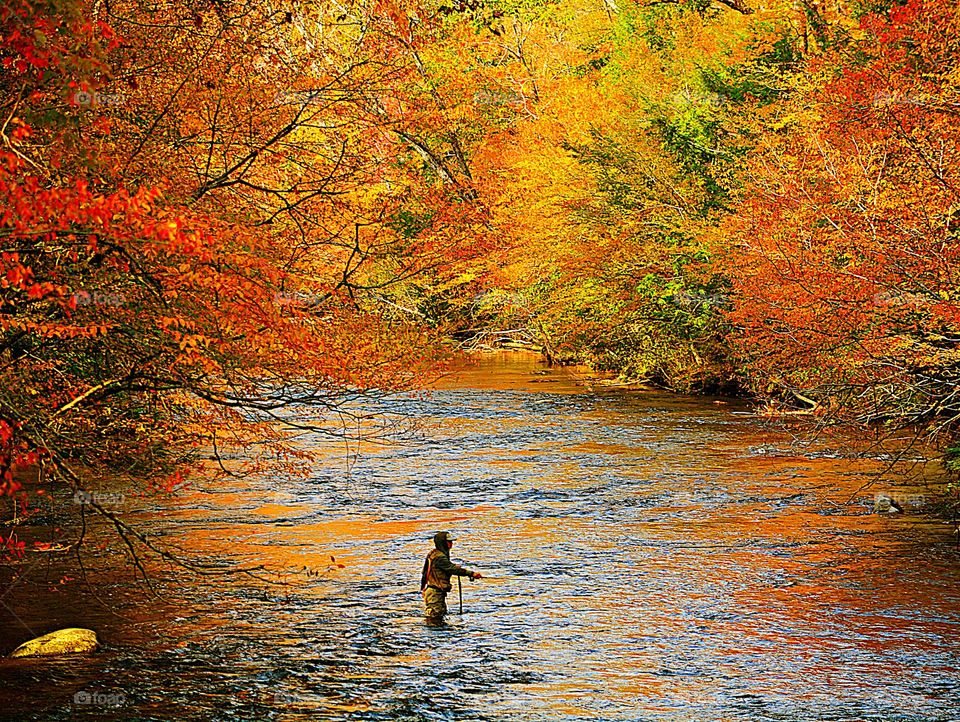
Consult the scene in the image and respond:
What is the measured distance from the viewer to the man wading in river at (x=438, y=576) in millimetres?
14742

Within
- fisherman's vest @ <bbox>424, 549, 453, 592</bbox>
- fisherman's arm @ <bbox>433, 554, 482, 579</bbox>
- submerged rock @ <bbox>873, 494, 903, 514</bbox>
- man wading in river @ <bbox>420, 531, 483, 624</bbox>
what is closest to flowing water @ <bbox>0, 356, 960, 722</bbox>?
submerged rock @ <bbox>873, 494, 903, 514</bbox>

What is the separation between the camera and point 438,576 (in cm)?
1478

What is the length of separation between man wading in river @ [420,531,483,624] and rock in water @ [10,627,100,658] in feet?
12.4

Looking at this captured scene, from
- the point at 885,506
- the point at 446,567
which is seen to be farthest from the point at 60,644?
the point at 885,506

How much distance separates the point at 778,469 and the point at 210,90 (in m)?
13.6

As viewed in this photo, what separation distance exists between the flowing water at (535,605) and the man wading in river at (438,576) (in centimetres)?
35

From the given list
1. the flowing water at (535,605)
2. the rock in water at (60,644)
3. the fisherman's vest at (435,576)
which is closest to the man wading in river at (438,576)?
the fisherman's vest at (435,576)

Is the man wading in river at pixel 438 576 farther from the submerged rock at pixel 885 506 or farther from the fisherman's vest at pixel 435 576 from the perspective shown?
the submerged rock at pixel 885 506

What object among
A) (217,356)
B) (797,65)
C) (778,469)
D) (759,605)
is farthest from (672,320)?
(217,356)

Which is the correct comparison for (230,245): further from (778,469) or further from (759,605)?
(778,469)

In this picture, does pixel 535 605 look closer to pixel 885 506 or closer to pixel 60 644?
pixel 60 644

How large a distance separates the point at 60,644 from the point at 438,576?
4.26 meters

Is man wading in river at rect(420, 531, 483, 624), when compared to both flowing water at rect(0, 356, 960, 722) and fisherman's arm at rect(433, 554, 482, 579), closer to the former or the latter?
fisherman's arm at rect(433, 554, 482, 579)

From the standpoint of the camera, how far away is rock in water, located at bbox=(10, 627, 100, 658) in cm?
1344
